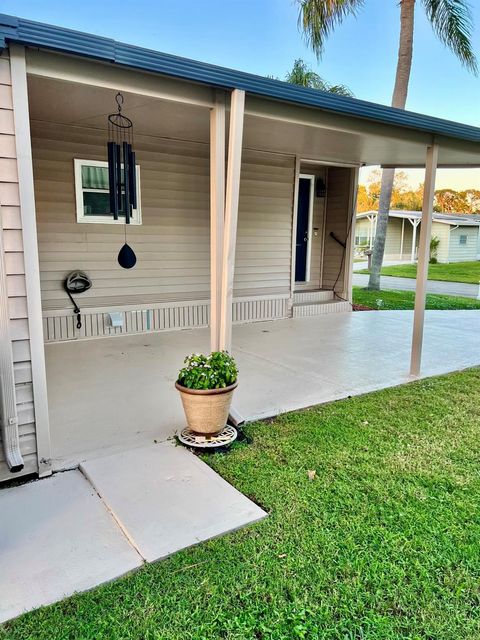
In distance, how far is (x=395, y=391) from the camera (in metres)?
4.36

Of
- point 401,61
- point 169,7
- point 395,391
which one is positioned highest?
point 169,7

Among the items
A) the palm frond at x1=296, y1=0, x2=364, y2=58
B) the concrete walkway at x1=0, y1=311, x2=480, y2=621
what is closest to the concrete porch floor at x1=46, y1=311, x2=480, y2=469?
the concrete walkway at x1=0, y1=311, x2=480, y2=621

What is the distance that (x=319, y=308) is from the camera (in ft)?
27.3

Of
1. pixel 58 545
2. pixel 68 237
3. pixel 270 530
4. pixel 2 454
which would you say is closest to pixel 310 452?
pixel 270 530

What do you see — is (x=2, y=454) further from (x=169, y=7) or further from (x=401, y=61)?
(x=169, y=7)

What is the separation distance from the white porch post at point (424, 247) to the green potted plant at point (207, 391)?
2.39 m

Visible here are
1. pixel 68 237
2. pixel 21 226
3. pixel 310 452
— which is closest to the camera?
pixel 21 226

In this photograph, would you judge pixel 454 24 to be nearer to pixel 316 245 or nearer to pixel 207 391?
pixel 316 245

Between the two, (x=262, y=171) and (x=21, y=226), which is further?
(x=262, y=171)

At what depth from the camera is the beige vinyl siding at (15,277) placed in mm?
2434

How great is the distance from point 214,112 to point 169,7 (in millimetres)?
16706

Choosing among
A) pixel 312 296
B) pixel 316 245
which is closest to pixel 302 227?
pixel 316 245

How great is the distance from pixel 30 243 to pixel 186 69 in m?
1.35

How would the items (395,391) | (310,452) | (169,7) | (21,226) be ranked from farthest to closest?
1. (169,7)
2. (395,391)
3. (310,452)
4. (21,226)
